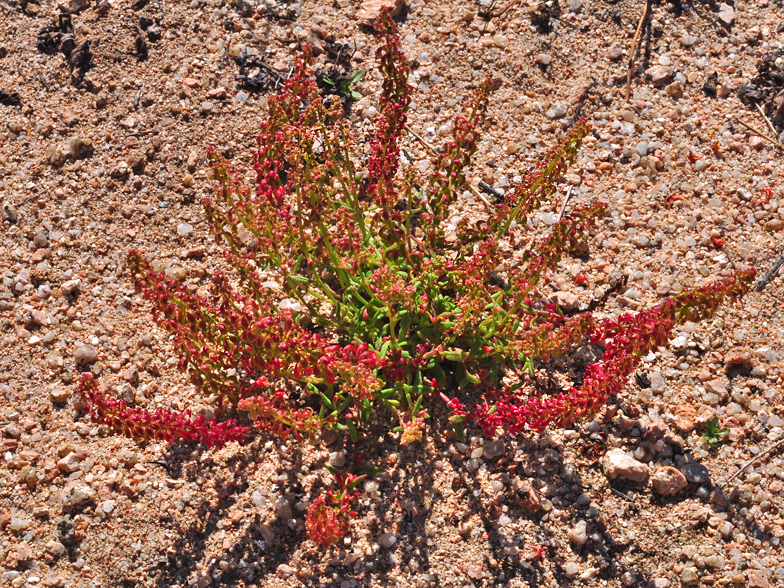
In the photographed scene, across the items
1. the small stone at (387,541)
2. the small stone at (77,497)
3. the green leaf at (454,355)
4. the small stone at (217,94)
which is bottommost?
the small stone at (77,497)

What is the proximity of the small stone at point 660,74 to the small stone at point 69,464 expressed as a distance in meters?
4.84

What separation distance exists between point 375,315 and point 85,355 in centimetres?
185

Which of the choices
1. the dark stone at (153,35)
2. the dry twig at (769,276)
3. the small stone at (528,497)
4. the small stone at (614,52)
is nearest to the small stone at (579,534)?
the small stone at (528,497)

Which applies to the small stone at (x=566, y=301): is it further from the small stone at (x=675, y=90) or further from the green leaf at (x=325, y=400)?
the small stone at (x=675, y=90)

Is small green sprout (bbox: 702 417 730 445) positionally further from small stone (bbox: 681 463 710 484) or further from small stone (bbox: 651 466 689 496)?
small stone (bbox: 651 466 689 496)

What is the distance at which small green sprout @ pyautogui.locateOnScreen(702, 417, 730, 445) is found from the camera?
14.5ft

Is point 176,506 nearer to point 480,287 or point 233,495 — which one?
point 233,495

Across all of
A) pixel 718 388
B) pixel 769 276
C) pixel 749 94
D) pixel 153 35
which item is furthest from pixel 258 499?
pixel 749 94

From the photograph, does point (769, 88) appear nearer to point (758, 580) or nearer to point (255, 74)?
point (758, 580)

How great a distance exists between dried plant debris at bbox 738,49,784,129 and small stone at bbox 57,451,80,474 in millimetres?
5276

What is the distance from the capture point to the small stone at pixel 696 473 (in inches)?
168

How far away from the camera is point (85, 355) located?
15.4 feet

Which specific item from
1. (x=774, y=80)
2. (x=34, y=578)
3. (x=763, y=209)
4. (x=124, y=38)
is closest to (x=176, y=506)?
(x=34, y=578)

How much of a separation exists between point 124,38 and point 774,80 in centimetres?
504
